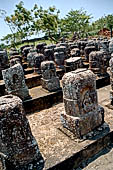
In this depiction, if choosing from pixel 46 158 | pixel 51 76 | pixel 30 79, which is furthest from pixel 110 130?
pixel 30 79

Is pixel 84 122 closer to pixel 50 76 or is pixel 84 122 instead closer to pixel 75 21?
pixel 50 76

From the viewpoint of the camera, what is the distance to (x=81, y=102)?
3.78m

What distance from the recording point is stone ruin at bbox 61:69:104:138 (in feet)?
12.1

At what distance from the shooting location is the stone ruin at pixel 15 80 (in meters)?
6.24

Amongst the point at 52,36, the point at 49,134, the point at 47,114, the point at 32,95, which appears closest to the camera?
the point at 49,134

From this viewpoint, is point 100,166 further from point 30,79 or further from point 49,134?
point 30,79

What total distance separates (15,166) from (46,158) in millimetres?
578

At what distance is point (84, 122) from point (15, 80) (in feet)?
11.1

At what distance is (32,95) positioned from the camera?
702 centimetres

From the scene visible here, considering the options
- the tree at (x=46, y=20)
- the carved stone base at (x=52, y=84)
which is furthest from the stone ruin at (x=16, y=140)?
the tree at (x=46, y=20)

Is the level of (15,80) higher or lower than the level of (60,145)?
higher

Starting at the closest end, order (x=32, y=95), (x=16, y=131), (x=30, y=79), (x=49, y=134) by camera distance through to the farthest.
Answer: (x=16, y=131) → (x=49, y=134) → (x=32, y=95) → (x=30, y=79)

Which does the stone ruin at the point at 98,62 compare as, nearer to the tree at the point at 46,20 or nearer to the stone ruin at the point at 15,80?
the stone ruin at the point at 15,80

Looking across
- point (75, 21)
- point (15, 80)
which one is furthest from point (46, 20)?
point (15, 80)
